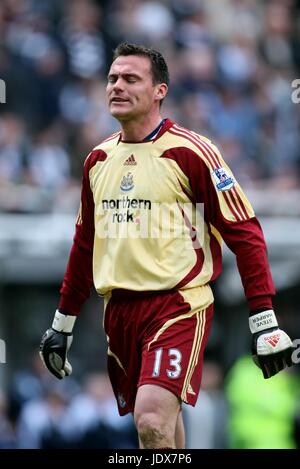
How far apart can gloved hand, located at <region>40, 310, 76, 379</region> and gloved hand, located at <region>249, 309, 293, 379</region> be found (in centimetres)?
131

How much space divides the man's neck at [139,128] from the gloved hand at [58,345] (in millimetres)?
1229

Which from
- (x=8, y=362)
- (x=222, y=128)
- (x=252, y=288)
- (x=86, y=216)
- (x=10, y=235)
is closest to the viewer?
(x=252, y=288)

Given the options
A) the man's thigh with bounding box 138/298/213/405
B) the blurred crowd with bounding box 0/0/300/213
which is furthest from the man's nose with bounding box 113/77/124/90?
the blurred crowd with bounding box 0/0/300/213

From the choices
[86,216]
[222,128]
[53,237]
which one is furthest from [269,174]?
[86,216]

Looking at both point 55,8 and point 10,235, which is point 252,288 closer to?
point 10,235

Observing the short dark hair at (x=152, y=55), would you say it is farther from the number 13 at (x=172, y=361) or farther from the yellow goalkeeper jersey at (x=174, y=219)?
the number 13 at (x=172, y=361)

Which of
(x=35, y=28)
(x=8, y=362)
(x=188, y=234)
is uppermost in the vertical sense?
(x=35, y=28)

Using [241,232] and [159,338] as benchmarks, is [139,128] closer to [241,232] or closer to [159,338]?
[241,232]

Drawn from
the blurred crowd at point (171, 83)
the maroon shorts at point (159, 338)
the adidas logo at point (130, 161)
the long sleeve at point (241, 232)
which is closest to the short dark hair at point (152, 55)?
the adidas logo at point (130, 161)

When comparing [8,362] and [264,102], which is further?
[264,102]

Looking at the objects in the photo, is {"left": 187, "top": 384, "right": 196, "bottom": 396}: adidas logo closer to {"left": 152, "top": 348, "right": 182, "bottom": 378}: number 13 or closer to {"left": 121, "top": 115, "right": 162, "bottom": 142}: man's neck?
{"left": 152, "top": 348, "right": 182, "bottom": 378}: number 13

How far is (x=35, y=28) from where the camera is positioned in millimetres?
16594

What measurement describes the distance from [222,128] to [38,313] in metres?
3.06

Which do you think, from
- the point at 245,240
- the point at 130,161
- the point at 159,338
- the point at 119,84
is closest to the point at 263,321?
the point at 245,240
